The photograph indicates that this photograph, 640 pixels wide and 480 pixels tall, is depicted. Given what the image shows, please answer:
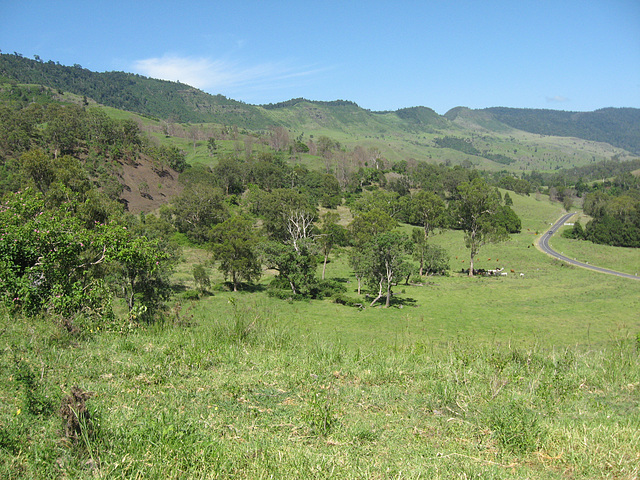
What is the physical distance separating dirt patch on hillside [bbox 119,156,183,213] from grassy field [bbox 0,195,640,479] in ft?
236

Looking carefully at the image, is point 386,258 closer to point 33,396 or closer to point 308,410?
point 308,410

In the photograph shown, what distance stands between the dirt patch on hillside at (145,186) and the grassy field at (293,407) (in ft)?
236

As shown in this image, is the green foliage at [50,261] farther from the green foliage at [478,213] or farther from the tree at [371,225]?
the green foliage at [478,213]

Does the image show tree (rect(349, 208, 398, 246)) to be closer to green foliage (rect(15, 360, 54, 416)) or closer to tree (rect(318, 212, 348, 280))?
tree (rect(318, 212, 348, 280))

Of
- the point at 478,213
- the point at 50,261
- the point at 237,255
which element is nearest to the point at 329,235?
the point at 237,255

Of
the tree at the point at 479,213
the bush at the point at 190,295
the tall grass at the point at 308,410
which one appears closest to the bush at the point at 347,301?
the bush at the point at 190,295

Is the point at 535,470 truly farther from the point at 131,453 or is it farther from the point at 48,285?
the point at 48,285

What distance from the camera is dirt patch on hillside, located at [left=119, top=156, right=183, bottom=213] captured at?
75.8 metres

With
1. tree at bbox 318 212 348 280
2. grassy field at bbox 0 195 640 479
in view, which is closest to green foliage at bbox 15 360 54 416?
grassy field at bbox 0 195 640 479

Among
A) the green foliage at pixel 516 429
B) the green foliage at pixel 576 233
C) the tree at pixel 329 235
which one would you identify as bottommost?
the green foliage at pixel 576 233

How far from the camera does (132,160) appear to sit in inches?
3477

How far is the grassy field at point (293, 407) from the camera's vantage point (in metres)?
3.44

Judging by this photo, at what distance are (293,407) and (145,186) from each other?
83562 millimetres

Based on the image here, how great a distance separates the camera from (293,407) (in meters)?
4.66
